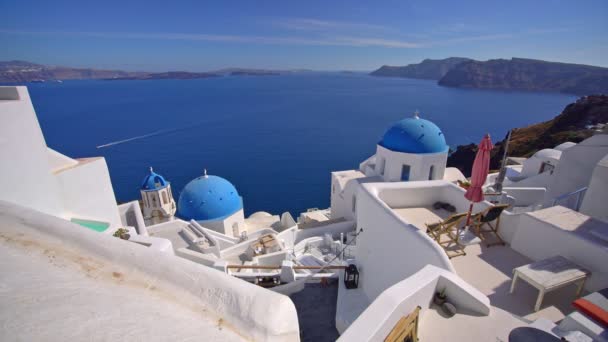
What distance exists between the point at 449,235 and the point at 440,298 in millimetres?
2705

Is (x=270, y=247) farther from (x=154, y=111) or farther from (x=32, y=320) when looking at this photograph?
A: (x=154, y=111)

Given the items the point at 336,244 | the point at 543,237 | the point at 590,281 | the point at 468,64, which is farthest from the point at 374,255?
the point at 468,64

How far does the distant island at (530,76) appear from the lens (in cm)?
13820

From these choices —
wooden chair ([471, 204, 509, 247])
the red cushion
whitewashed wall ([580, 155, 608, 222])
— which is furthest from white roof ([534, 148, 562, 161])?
the red cushion

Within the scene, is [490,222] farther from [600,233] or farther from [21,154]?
[21,154]

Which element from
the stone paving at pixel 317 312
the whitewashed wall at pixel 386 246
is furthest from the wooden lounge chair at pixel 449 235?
the stone paving at pixel 317 312

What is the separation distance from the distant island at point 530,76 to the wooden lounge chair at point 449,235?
6882 inches

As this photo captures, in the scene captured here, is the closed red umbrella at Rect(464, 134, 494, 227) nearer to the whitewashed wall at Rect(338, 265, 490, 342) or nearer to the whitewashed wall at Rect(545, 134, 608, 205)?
the whitewashed wall at Rect(338, 265, 490, 342)

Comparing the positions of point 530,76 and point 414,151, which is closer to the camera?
point 414,151

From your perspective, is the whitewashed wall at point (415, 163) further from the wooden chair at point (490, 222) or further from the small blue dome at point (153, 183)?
the small blue dome at point (153, 183)

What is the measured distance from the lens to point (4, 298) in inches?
51.6

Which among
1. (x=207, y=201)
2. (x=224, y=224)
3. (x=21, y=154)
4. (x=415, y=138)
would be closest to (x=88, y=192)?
(x=21, y=154)

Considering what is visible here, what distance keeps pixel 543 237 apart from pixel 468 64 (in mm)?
221907

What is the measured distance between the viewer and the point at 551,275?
5020mm
